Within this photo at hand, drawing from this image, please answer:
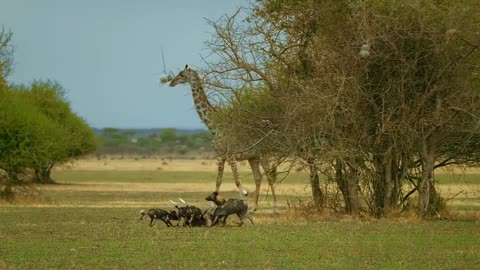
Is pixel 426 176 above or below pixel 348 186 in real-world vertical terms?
above

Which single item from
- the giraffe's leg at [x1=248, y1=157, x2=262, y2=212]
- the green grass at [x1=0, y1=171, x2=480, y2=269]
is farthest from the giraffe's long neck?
the green grass at [x1=0, y1=171, x2=480, y2=269]

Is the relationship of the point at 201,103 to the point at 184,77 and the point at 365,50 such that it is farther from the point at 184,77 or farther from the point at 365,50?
the point at 365,50

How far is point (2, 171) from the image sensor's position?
38625 millimetres

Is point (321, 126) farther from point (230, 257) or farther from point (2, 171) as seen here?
point (2, 171)

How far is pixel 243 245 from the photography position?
61.4ft

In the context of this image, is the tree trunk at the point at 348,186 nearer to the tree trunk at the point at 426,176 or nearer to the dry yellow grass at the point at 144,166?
the tree trunk at the point at 426,176

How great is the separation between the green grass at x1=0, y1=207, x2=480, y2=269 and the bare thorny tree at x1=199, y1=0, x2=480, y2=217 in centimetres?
165

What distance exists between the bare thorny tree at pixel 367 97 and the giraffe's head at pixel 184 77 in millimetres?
4612

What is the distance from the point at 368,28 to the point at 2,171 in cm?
1983

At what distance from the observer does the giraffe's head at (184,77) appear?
29703mm

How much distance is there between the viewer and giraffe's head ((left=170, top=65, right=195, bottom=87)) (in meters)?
29.7

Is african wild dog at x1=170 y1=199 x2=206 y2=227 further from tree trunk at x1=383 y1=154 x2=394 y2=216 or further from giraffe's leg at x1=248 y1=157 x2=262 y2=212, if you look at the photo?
giraffe's leg at x1=248 y1=157 x2=262 y2=212

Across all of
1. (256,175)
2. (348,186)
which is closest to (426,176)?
(348,186)

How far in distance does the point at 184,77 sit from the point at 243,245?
11849mm
